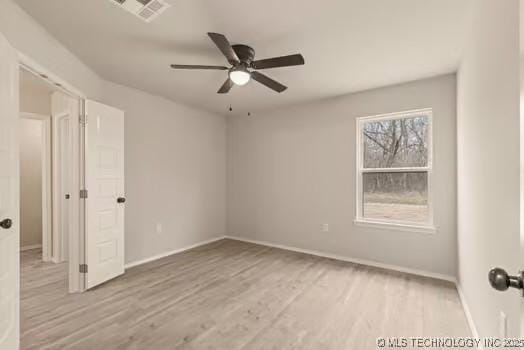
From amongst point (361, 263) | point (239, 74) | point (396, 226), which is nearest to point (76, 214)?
point (239, 74)

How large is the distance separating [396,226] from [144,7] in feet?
12.0

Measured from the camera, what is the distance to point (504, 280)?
67cm

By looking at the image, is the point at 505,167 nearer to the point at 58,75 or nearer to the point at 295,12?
the point at 295,12

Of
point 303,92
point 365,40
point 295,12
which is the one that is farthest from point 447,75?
point 295,12

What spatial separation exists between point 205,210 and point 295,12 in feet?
12.1

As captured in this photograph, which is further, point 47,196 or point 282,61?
point 47,196

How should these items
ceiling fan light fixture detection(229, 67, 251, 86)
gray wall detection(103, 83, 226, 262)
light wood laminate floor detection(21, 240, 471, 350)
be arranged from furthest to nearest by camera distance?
1. gray wall detection(103, 83, 226, 262)
2. ceiling fan light fixture detection(229, 67, 251, 86)
3. light wood laminate floor detection(21, 240, 471, 350)

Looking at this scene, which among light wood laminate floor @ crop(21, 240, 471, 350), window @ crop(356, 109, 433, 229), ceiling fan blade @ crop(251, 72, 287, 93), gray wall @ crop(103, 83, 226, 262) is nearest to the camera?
light wood laminate floor @ crop(21, 240, 471, 350)

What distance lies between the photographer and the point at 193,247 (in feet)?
14.3

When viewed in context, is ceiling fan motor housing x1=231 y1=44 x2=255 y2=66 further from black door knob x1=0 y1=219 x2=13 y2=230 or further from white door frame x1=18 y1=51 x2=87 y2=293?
black door knob x1=0 y1=219 x2=13 y2=230

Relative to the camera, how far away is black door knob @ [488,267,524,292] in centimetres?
64

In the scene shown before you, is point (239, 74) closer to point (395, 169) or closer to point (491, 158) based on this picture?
point (491, 158)

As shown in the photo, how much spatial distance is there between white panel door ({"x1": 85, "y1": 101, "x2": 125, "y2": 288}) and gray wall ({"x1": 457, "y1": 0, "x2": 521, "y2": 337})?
3.48 metres

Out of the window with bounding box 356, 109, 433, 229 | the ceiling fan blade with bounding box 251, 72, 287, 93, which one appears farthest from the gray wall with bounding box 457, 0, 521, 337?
the ceiling fan blade with bounding box 251, 72, 287, 93
